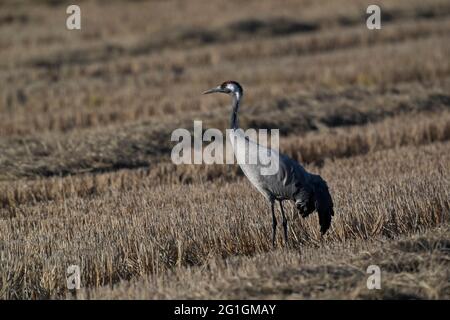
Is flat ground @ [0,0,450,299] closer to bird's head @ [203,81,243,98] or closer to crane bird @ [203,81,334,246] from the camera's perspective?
crane bird @ [203,81,334,246]

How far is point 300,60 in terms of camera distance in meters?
21.2

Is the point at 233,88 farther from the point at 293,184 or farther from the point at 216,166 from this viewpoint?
the point at 216,166

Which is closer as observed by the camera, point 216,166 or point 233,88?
point 233,88

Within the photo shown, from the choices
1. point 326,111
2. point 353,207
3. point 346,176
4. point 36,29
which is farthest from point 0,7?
point 353,207

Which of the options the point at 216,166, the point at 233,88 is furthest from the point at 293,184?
the point at 216,166

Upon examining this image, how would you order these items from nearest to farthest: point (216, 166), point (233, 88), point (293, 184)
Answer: point (293, 184) → point (233, 88) → point (216, 166)

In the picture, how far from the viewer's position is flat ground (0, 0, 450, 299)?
6.94 metres

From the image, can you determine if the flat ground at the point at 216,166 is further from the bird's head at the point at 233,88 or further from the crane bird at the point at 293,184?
the bird's head at the point at 233,88

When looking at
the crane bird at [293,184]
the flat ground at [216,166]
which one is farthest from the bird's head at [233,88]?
the flat ground at [216,166]

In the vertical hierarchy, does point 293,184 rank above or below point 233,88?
below

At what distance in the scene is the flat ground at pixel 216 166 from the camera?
6.94 m

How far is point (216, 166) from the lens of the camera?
1212 centimetres

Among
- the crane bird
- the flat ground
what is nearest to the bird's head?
the crane bird

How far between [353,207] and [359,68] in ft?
37.2
